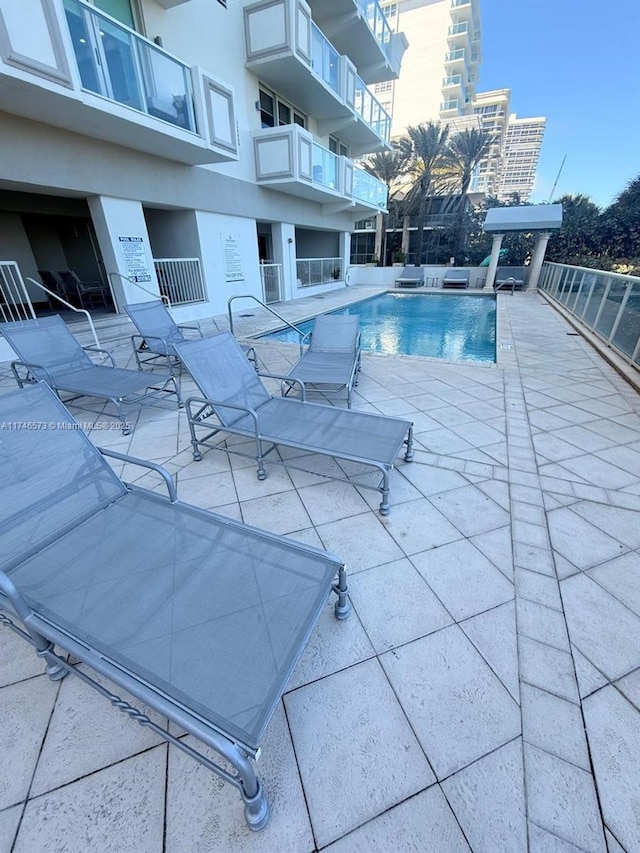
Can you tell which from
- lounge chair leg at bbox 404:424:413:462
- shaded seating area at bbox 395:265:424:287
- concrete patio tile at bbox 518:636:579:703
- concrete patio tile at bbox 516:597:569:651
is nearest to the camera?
concrete patio tile at bbox 518:636:579:703

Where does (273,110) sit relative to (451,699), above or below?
above

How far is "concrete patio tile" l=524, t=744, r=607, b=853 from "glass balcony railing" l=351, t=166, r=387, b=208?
1519 centimetres

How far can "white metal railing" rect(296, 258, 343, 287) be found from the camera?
44.1 ft

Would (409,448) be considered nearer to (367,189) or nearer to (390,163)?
(367,189)

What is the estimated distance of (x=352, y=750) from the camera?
117cm

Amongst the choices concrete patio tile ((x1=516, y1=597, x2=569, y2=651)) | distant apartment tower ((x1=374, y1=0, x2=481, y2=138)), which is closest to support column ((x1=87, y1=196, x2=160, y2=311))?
concrete patio tile ((x1=516, y1=597, x2=569, y2=651))

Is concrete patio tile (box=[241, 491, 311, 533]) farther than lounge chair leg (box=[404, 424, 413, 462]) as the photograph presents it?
No

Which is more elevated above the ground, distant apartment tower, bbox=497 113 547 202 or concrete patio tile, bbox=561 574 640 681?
distant apartment tower, bbox=497 113 547 202

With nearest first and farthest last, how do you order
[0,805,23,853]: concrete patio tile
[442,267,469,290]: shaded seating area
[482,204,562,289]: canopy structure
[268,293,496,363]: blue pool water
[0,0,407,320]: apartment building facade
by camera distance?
[0,805,23,853]: concrete patio tile → [0,0,407,320]: apartment building facade → [268,293,496,363]: blue pool water → [482,204,562,289]: canopy structure → [442,267,469,290]: shaded seating area

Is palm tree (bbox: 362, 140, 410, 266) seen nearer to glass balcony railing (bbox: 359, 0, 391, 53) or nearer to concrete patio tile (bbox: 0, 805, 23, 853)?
glass balcony railing (bbox: 359, 0, 391, 53)

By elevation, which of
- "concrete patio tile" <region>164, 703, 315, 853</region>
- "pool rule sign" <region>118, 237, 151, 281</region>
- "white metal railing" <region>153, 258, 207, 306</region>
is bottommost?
"concrete patio tile" <region>164, 703, 315, 853</region>

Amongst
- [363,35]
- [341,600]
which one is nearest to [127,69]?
[341,600]

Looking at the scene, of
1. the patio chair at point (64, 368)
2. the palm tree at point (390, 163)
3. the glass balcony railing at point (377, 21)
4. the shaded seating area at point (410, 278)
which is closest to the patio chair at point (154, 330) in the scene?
the patio chair at point (64, 368)

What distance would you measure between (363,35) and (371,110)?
6.99ft
